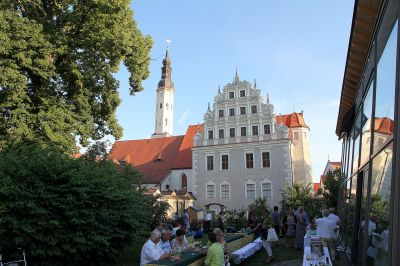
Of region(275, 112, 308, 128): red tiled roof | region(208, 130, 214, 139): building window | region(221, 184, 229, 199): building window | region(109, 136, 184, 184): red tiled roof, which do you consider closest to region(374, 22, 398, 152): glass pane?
region(221, 184, 229, 199): building window

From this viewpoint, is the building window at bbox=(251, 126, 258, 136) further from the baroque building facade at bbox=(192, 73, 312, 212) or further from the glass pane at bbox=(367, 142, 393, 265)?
the glass pane at bbox=(367, 142, 393, 265)

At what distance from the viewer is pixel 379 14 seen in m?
4.01

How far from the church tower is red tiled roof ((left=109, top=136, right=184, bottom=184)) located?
12.8 m

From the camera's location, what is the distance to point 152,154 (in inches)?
2120

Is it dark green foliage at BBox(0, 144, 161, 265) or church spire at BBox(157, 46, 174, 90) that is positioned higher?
church spire at BBox(157, 46, 174, 90)

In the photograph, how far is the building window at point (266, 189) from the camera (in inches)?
1505

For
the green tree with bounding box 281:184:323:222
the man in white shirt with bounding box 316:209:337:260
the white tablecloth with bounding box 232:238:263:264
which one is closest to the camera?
the man in white shirt with bounding box 316:209:337:260

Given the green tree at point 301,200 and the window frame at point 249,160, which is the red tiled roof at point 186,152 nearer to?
the window frame at point 249,160

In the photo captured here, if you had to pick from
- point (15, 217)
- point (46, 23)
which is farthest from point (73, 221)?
point (46, 23)

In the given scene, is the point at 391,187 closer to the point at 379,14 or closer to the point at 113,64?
the point at 379,14

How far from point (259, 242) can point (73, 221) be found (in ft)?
24.2

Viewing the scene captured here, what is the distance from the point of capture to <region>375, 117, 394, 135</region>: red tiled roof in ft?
9.71

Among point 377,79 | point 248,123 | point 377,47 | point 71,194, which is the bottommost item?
point 71,194

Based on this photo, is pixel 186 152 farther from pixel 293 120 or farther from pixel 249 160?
pixel 293 120
